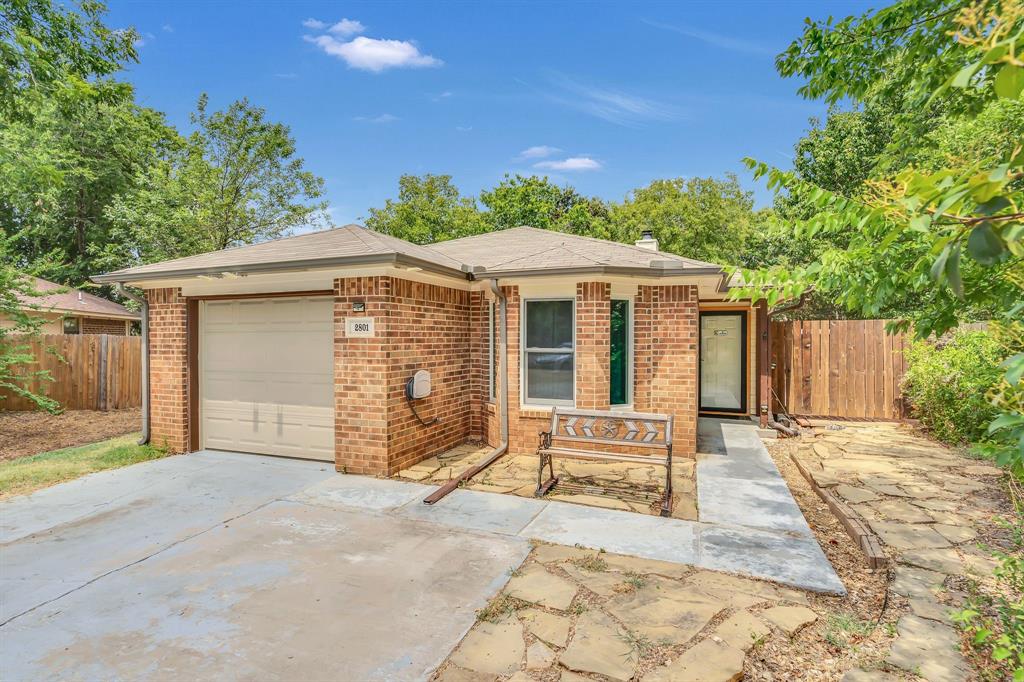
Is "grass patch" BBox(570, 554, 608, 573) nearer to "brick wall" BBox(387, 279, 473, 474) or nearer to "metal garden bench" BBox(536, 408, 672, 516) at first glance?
"metal garden bench" BBox(536, 408, 672, 516)

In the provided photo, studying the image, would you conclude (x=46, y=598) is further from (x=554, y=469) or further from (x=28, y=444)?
(x=28, y=444)

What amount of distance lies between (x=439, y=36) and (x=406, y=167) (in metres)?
16.7

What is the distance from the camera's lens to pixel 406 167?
Result: 87.4 ft

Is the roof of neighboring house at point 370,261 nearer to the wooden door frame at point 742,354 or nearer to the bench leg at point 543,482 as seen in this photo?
the bench leg at point 543,482

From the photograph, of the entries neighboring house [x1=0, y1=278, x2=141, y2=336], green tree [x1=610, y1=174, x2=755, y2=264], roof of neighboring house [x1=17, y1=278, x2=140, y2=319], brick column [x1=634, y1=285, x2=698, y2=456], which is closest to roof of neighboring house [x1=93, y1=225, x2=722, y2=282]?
brick column [x1=634, y1=285, x2=698, y2=456]

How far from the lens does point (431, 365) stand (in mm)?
7258

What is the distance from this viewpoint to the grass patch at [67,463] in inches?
241

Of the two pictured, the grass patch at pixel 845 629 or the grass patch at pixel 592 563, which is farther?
the grass patch at pixel 592 563

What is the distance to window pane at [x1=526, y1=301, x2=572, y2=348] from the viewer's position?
7.34 meters

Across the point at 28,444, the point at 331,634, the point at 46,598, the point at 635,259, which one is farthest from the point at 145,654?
the point at 28,444

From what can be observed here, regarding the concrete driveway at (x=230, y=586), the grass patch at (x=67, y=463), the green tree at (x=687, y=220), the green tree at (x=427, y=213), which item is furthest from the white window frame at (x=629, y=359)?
the green tree at (x=427, y=213)

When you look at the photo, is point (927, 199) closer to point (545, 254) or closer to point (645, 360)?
point (645, 360)

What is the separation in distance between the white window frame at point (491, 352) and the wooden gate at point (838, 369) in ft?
20.0

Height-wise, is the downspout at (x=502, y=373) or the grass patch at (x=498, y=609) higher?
the downspout at (x=502, y=373)
